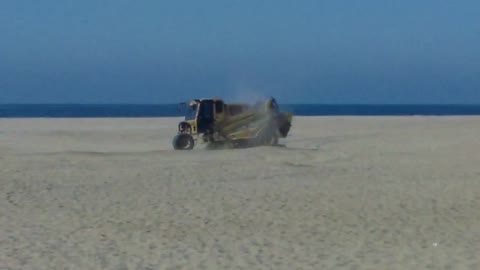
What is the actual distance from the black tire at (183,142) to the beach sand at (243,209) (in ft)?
4.55

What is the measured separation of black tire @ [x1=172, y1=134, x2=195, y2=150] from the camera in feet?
92.9

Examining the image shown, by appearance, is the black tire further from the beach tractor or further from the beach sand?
the beach sand

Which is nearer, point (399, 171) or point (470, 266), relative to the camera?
point (470, 266)

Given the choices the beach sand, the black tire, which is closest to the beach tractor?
the black tire

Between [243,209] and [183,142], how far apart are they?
13.6 m

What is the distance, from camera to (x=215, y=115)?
28.5 m

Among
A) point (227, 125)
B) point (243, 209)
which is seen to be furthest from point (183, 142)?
point (243, 209)

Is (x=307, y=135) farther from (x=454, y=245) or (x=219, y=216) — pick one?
(x=454, y=245)

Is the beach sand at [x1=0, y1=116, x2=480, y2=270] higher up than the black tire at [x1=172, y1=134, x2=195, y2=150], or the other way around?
the black tire at [x1=172, y1=134, x2=195, y2=150]

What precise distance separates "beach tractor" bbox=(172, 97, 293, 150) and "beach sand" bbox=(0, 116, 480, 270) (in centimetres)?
140

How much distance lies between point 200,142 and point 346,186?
11.8 metres

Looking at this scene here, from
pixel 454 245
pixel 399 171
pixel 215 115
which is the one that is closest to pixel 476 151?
pixel 399 171

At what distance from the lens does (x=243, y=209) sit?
14.9m

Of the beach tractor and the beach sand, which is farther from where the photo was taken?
the beach tractor
